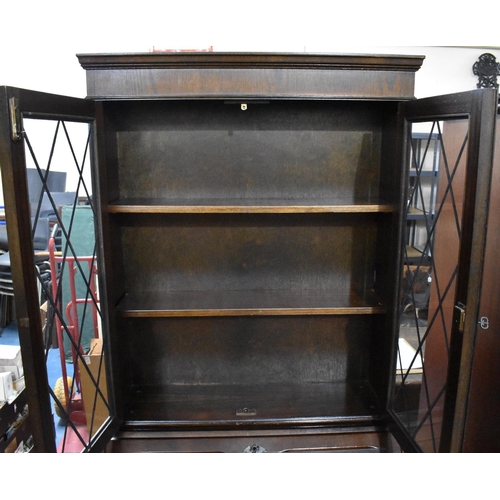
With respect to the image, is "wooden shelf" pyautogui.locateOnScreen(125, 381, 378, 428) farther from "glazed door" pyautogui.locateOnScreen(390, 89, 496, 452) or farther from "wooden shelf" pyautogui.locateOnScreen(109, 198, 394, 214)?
"wooden shelf" pyautogui.locateOnScreen(109, 198, 394, 214)

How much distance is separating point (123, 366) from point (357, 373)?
2.66 ft

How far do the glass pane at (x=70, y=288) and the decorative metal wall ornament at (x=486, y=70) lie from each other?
243cm

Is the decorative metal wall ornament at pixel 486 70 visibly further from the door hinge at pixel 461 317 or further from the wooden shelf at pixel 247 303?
the door hinge at pixel 461 317

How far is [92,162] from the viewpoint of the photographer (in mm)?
1284

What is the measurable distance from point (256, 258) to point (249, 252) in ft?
0.10

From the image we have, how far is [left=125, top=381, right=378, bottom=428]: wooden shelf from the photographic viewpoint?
4.97ft

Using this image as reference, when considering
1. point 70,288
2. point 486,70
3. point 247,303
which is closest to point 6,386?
point 247,303

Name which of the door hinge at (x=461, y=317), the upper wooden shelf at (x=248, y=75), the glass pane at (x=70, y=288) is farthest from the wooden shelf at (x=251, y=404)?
the upper wooden shelf at (x=248, y=75)

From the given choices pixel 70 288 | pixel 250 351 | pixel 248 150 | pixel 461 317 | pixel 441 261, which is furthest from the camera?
pixel 70 288

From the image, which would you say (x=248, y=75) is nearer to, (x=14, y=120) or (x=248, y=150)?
(x=248, y=150)

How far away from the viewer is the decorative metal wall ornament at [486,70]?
10.0 feet

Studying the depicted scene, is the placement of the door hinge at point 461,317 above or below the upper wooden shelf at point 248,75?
below

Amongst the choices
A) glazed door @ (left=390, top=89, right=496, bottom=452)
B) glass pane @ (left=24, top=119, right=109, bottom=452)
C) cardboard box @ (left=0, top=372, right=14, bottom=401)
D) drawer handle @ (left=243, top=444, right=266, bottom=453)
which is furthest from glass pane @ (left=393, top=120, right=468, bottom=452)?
cardboard box @ (left=0, top=372, right=14, bottom=401)

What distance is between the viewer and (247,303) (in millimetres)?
1522
